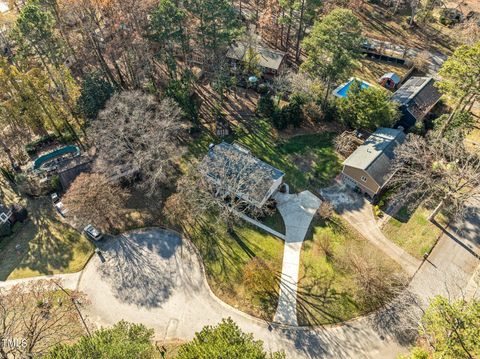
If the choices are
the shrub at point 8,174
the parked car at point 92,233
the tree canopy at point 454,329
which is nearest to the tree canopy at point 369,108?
the tree canopy at point 454,329

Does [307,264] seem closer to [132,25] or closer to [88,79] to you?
[88,79]

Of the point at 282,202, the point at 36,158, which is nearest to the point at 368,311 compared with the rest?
the point at 282,202

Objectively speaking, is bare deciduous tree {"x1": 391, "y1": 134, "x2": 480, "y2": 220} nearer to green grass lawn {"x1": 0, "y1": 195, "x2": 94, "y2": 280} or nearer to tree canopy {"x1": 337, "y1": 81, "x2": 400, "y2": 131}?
tree canopy {"x1": 337, "y1": 81, "x2": 400, "y2": 131}

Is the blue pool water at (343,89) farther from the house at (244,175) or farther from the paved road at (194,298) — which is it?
the paved road at (194,298)

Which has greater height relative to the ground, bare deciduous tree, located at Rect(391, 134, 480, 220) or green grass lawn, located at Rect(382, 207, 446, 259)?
bare deciduous tree, located at Rect(391, 134, 480, 220)

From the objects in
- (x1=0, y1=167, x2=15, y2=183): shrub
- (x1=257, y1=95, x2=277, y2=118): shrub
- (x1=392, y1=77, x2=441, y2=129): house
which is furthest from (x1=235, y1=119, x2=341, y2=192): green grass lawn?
(x1=0, y1=167, x2=15, y2=183): shrub
